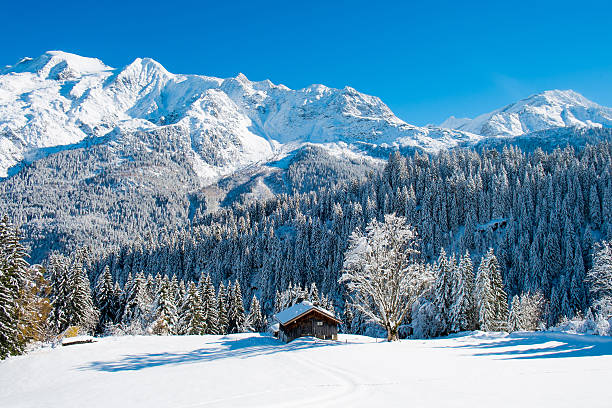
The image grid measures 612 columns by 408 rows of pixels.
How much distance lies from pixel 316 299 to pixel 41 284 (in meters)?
46.0

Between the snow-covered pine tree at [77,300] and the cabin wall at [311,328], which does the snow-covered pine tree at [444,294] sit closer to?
the cabin wall at [311,328]

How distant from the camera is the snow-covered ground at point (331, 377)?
1076cm

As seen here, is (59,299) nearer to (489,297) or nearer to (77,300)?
(77,300)

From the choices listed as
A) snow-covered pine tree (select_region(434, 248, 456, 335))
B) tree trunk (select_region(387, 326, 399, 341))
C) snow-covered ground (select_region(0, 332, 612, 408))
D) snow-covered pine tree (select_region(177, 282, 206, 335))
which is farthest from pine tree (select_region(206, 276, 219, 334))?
tree trunk (select_region(387, 326, 399, 341))

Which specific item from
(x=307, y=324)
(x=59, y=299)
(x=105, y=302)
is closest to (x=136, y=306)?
(x=105, y=302)

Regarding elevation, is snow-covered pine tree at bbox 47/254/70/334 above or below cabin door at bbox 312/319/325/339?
above

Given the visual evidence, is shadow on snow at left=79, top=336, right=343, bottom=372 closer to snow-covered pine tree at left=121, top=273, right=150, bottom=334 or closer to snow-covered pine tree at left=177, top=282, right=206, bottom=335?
snow-covered pine tree at left=177, top=282, right=206, bottom=335

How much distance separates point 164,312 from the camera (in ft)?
179

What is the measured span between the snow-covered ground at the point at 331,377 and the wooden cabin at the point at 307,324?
11.9m

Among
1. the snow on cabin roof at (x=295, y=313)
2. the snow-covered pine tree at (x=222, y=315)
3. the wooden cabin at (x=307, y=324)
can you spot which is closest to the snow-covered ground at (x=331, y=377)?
the snow on cabin roof at (x=295, y=313)

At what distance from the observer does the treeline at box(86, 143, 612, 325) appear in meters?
99.0

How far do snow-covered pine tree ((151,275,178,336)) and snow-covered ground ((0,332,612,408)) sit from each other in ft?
72.8

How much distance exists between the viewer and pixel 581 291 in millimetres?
85812

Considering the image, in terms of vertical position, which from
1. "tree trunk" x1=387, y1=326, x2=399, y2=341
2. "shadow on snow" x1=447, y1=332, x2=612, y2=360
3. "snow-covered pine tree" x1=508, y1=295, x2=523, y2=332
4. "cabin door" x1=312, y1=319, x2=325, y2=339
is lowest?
"snow-covered pine tree" x1=508, y1=295, x2=523, y2=332
